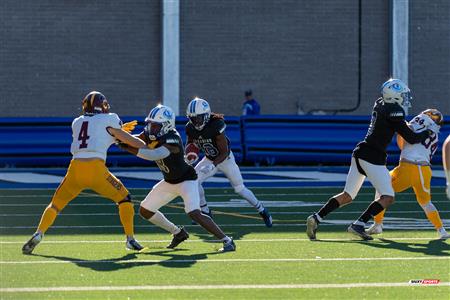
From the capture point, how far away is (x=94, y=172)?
38.1ft

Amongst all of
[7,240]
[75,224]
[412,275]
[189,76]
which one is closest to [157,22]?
[189,76]

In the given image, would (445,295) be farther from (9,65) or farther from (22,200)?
(9,65)

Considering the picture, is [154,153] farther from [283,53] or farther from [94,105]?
[283,53]

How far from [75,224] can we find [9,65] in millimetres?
13665

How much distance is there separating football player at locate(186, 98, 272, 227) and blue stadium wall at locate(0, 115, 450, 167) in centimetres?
926

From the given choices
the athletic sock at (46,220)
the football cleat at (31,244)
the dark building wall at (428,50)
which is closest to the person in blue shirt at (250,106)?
the dark building wall at (428,50)

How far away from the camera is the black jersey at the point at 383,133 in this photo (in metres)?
12.6

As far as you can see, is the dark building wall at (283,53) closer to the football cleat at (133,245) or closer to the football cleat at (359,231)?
the football cleat at (359,231)

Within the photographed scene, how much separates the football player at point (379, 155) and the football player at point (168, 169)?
1.57 meters

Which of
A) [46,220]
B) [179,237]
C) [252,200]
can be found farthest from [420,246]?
[46,220]

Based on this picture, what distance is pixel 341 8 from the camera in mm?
28172

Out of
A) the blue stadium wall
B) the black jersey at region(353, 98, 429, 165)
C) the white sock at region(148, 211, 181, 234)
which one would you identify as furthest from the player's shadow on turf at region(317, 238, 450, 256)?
the blue stadium wall

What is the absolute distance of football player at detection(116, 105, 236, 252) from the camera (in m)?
11.8

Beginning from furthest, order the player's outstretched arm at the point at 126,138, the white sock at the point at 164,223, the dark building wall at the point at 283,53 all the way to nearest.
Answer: the dark building wall at the point at 283,53 < the white sock at the point at 164,223 < the player's outstretched arm at the point at 126,138
